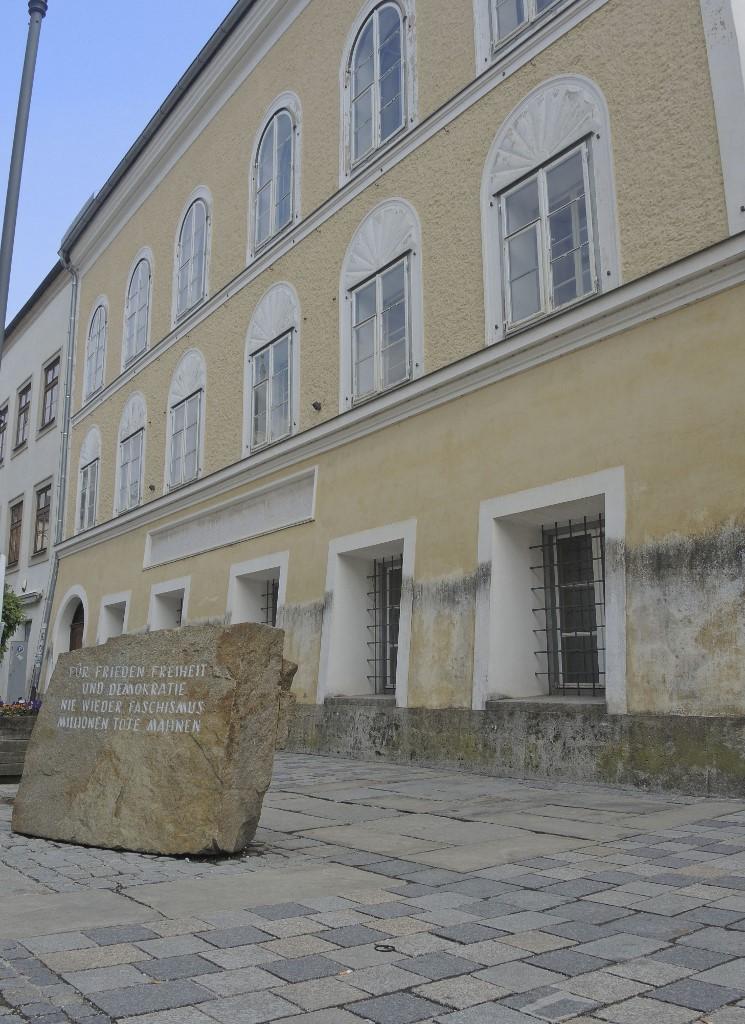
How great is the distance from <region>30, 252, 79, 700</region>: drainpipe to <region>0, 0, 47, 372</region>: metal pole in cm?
1265

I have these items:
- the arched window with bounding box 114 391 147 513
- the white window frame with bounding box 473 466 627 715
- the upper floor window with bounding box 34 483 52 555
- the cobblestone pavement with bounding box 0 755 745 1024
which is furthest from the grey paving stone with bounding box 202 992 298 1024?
the upper floor window with bounding box 34 483 52 555

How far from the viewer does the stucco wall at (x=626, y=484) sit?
22.3 feet

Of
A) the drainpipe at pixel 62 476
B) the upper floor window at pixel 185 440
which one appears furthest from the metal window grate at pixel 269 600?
the drainpipe at pixel 62 476

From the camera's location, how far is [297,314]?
1312 cm

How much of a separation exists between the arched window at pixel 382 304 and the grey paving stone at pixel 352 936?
7717 mm

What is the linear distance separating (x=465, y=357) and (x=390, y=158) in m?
3.57

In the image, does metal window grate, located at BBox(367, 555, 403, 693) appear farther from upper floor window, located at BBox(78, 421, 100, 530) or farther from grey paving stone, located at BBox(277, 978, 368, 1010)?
upper floor window, located at BBox(78, 421, 100, 530)

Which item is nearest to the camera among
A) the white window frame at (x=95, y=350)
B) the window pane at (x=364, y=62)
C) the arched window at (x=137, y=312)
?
the window pane at (x=364, y=62)

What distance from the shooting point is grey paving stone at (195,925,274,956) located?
3137mm

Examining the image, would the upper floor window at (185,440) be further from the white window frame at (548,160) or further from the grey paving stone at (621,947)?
the grey paving stone at (621,947)

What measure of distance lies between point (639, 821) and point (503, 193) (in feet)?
22.2

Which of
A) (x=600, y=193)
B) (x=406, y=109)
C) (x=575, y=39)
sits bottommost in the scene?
(x=600, y=193)

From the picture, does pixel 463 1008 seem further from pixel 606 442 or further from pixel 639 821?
pixel 606 442

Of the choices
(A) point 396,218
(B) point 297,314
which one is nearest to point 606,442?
(A) point 396,218
